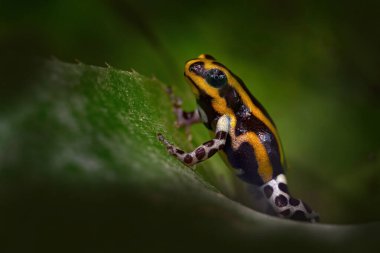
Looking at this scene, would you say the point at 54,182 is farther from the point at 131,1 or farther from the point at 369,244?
the point at 131,1

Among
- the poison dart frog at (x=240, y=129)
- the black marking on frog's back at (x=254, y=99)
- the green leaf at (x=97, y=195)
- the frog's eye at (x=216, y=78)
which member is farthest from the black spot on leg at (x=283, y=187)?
the green leaf at (x=97, y=195)

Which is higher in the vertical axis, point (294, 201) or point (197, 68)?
point (197, 68)

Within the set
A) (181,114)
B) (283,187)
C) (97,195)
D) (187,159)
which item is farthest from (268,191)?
(97,195)

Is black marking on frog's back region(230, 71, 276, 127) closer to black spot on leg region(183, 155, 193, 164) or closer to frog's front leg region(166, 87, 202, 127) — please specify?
frog's front leg region(166, 87, 202, 127)

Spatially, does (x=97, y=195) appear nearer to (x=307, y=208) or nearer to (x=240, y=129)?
(x=307, y=208)

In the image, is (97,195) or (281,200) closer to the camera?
(97,195)

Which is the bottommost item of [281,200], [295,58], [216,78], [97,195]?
[97,195]

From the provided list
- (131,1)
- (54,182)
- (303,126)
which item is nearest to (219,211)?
(54,182)
